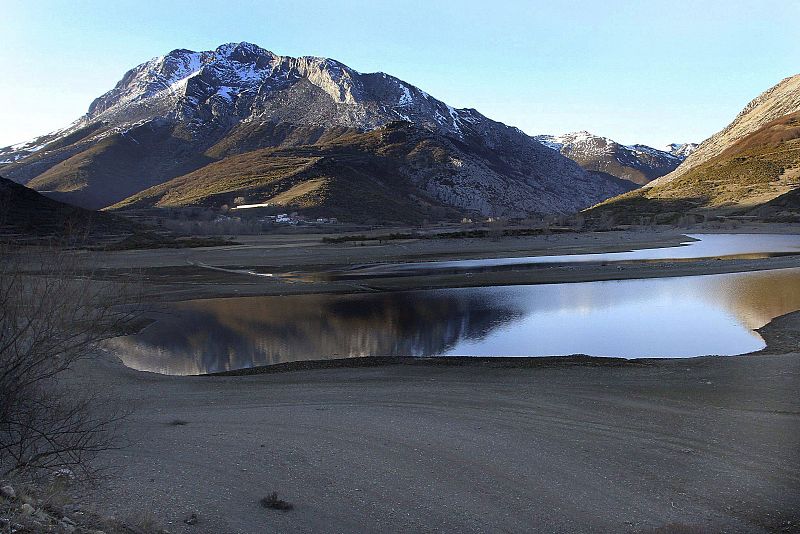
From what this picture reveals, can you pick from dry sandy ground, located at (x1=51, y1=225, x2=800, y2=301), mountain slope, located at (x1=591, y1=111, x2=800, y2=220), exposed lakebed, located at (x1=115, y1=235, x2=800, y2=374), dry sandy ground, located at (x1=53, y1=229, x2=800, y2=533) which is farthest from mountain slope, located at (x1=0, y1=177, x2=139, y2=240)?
mountain slope, located at (x1=591, y1=111, x2=800, y2=220)

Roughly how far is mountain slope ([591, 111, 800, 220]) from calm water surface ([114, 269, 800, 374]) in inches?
3493

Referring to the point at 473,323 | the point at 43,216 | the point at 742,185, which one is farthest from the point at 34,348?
the point at 742,185

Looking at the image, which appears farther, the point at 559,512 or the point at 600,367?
the point at 600,367

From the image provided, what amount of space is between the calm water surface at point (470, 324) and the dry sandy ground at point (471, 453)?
5162mm

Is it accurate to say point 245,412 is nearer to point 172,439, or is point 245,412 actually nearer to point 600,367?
point 172,439

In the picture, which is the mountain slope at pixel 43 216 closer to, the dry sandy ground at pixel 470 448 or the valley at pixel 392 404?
the valley at pixel 392 404

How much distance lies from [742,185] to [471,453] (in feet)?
481

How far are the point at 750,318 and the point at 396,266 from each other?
32.1 meters

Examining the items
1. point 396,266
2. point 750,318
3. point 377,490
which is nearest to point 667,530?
point 377,490

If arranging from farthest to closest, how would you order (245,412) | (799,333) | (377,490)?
(799,333)
(245,412)
(377,490)

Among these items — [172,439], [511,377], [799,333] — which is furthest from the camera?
[799,333]

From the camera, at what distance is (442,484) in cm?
934

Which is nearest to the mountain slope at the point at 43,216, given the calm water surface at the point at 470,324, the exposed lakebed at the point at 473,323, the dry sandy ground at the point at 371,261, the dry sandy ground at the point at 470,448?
the dry sandy ground at the point at 371,261

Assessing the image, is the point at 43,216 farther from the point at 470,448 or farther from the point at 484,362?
the point at 470,448
